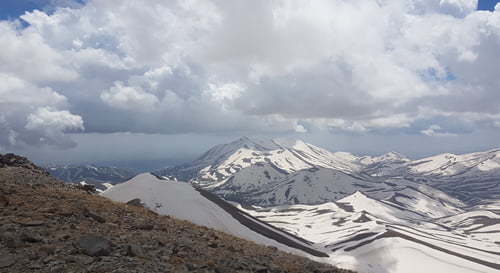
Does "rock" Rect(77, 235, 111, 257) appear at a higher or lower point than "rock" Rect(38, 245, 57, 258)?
higher

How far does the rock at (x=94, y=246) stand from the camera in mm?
13961

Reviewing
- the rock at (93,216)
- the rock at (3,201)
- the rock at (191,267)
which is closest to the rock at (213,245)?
the rock at (191,267)

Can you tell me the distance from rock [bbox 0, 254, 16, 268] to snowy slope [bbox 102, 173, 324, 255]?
85.9 m

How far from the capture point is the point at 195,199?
113375 millimetres

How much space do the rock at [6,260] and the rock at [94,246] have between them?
220 cm

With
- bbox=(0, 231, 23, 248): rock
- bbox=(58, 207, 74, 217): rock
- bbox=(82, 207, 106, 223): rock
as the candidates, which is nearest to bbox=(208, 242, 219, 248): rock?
bbox=(82, 207, 106, 223): rock

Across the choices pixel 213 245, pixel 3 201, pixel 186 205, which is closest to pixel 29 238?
pixel 3 201

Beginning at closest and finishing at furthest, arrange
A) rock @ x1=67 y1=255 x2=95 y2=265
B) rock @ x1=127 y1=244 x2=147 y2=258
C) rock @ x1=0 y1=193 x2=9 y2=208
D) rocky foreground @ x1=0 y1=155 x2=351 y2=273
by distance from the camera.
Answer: rock @ x1=67 y1=255 x2=95 y2=265
rocky foreground @ x1=0 y1=155 x2=351 y2=273
rock @ x1=127 y1=244 x2=147 y2=258
rock @ x1=0 y1=193 x2=9 y2=208

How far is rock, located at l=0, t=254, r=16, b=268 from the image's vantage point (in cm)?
1243

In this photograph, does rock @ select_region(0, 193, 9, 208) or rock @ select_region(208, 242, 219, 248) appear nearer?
rock @ select_region(0, 193, 9, 208)

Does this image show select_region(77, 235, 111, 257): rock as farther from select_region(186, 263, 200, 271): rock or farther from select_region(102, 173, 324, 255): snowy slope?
select_region(102, 173, 324, 255): snowy slope

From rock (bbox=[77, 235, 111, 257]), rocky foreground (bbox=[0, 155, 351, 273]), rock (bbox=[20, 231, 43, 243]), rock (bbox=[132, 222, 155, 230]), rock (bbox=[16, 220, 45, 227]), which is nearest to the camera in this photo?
rocky foreground (bbox=[0, 155, 351, 273])

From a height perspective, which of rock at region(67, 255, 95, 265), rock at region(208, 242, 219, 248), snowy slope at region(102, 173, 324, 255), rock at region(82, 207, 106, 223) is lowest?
snowy slope at region(102, 173, 324, 255)

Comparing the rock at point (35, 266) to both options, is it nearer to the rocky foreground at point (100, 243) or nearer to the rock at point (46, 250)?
the rocky foreground at point (100, 243)
